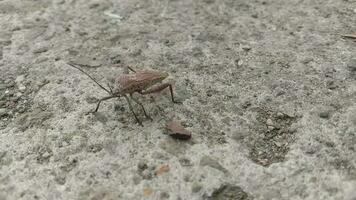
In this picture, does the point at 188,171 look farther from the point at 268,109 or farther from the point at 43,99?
the point at 43,99

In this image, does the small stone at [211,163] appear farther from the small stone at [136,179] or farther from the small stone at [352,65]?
the small stone at [352,65]

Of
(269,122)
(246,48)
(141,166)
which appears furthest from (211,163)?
(246,48)

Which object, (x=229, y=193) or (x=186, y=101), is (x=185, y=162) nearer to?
(x=229, y=193)

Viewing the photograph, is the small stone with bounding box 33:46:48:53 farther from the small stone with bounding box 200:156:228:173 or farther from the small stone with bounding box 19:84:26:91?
the small stone with bounding box 200:156:228:173

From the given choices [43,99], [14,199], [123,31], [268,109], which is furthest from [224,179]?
[123,31]

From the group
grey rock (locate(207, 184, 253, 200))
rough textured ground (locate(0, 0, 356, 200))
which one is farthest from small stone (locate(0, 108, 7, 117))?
grey rock (locate(207, 184, 253, 200))
